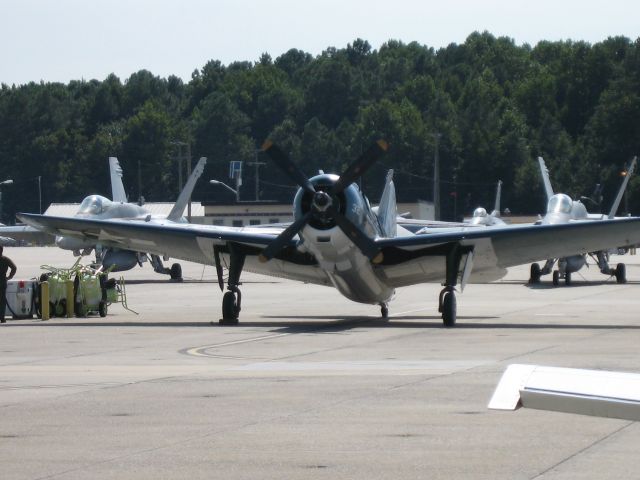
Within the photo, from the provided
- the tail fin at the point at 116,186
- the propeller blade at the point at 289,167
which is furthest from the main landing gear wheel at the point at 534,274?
the propeller blade at the point at 289,167

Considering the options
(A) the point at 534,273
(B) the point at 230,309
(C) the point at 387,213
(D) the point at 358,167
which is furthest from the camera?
(A) the point at 534,273

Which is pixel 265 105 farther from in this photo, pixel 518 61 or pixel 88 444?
pixel 88 444

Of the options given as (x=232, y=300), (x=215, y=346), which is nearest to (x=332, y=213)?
(x=232, y=300)

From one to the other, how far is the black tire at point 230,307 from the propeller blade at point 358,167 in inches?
138

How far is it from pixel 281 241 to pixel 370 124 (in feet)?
413

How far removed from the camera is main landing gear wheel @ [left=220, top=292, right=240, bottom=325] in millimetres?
26250

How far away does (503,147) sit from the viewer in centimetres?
13762

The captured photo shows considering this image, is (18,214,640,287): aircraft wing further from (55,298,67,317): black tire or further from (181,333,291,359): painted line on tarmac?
(181,333,291,359): painted line on tarmac

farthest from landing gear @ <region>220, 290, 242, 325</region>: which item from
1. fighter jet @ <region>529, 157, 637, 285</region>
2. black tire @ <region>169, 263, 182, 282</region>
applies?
black tire @ <region>169, 263, 182, 282</region>

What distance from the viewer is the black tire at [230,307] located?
26.2 meters

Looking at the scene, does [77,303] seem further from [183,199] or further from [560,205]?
[183,199]

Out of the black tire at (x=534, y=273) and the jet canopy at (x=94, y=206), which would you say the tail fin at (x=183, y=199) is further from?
the black tire at (x=534, y=273)

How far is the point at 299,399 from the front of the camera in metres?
13.7

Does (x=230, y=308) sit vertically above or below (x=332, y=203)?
below
